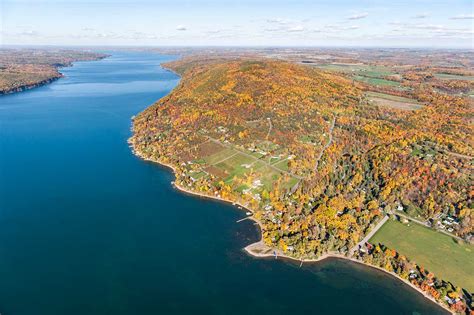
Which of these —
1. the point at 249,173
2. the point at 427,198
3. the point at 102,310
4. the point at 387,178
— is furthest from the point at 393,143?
the point at 102,310

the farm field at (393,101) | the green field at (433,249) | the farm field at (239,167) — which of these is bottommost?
the green field at (433,249)

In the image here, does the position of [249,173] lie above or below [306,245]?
above

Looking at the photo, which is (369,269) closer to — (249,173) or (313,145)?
(249,173)

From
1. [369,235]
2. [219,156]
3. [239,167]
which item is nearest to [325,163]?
[239,167]

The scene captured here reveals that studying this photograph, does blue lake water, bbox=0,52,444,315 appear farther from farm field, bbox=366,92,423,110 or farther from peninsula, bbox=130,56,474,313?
farm field, bbox=366,92,423,110

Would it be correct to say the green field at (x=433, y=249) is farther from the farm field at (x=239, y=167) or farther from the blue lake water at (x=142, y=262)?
the farm field at (x=239, y=167)

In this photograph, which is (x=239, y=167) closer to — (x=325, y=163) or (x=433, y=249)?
(x=325, y=163)

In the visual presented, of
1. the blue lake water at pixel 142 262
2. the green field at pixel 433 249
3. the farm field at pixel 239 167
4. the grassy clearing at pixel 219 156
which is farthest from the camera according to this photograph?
the grassy clearing at pixel 219 156

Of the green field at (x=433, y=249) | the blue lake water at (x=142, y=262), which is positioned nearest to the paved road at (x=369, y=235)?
the green field at (x=433, y=249)
